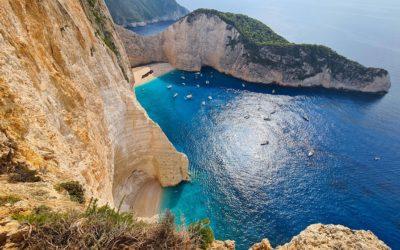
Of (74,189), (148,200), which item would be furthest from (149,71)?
(74,189)

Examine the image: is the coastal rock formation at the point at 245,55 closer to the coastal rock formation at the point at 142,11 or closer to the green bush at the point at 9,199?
the coastal rock formation at the point at 142,11

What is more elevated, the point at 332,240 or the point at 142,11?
the point at 332,240

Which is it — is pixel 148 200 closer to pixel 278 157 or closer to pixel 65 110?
pixel 65 110

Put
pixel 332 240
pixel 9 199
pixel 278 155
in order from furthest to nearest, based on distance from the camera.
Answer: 1. pixel 278 155
2. pixel 332 240
3. pixel 9 199

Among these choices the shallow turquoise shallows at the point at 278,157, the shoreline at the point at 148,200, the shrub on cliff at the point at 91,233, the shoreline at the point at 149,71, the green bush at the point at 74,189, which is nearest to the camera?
the shrub on cliff at the point at 91,233

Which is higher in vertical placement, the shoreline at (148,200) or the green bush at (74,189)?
the green bush at (74,189)

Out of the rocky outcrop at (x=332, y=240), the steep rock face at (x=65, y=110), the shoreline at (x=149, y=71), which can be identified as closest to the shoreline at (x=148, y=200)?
the steep rock face at (x=65, y=110)

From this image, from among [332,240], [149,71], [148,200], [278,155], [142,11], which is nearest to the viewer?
[332,240]
